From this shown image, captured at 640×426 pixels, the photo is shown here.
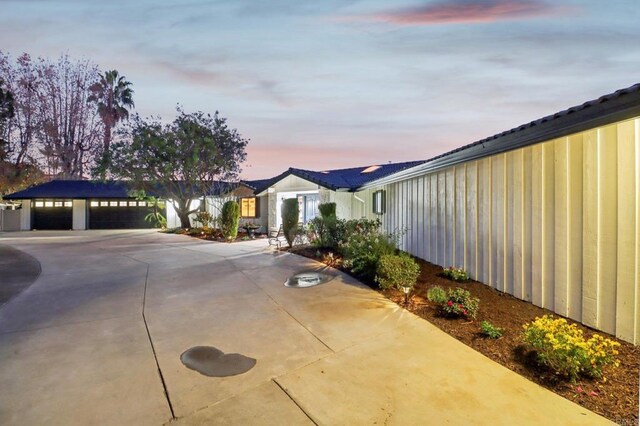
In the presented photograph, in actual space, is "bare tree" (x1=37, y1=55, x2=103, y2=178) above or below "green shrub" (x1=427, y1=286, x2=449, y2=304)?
above

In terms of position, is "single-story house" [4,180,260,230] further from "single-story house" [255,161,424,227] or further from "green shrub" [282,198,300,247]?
"green shrub" [282,198,300,247]

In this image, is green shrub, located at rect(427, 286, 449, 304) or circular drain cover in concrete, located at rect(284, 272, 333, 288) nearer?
green shrub, located at rect(427, 286, 449, 304)

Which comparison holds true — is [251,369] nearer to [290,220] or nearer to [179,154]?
[290,220]

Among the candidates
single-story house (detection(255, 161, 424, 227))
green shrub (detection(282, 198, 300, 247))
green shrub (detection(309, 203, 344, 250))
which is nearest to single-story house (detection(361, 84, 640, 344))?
green shrub (detection(309, 203, 344, 250))

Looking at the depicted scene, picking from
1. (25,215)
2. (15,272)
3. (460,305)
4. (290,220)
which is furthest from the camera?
(25,215)

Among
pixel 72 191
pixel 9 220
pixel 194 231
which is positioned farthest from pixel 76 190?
pixel 194 231

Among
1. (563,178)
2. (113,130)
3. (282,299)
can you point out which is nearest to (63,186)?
(113,130)

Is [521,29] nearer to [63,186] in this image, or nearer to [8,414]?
[8,414]

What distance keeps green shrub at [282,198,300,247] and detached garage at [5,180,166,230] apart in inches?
637

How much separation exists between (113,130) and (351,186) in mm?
31448

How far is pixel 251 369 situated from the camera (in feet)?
10.1

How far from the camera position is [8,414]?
7.98 feet

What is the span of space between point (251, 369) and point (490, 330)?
9.03ft

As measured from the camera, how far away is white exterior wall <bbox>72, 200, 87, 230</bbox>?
876 inches
